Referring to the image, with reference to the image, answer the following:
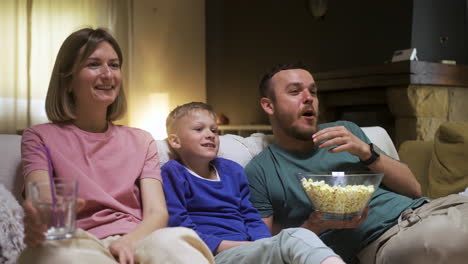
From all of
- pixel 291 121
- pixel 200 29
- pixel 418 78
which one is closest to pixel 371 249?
pixel 291 121

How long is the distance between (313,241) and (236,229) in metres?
0.41

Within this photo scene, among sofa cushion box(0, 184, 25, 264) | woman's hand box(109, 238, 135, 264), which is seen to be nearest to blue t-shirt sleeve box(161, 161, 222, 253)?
woman's hand box(109, 238, 135, 264)

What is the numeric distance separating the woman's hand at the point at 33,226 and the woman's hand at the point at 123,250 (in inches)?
9.1

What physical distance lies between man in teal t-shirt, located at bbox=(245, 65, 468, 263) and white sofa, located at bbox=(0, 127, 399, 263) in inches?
Result: 3.8

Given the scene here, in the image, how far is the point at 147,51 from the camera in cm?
557

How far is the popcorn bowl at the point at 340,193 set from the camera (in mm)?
1504

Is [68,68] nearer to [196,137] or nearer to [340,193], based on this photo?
[196,137]

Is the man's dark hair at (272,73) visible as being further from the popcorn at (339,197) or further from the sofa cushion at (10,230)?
the sofa cushion at (10,230)

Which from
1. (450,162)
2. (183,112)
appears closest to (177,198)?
(183,112)

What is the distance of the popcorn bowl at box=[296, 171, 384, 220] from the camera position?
1504 mm

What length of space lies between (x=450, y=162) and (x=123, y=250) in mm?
1721

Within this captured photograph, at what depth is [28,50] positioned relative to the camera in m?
4.66

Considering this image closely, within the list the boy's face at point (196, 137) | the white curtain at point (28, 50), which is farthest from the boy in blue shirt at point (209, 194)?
the white curtain at point (28, 50)

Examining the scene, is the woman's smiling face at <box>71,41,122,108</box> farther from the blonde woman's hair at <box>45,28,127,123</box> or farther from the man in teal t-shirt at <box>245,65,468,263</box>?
the man in teal t-shirt at <box>245,65,468,263</box>
